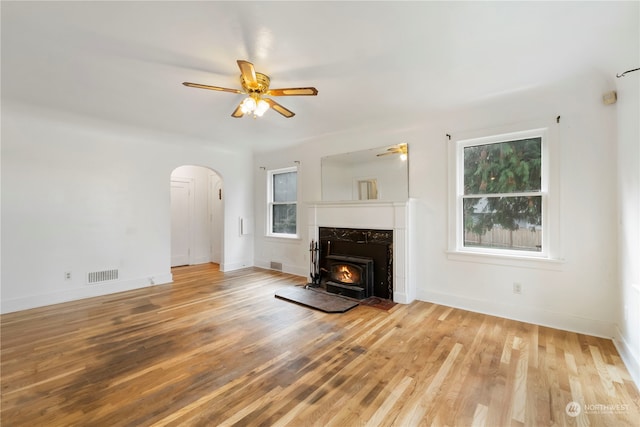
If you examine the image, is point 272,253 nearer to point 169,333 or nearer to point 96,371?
point 169,333

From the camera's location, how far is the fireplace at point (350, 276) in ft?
12.8

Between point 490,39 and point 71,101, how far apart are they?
4.30m

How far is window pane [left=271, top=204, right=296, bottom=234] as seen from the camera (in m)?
5.55

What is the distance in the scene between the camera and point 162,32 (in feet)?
6.43

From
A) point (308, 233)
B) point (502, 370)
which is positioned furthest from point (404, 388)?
point (308, 233)

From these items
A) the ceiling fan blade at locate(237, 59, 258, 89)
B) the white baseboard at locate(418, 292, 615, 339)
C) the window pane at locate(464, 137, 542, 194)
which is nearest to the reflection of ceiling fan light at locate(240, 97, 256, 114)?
the ceiling fan blade at locate(237, 59, 258, 89)

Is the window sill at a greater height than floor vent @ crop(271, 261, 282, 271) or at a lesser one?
Answer: greater

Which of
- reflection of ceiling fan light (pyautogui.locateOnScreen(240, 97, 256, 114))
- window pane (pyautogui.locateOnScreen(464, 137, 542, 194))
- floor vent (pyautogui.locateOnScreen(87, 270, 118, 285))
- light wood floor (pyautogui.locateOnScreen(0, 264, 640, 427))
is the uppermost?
reflection of ceiling fan light (pyautogui.locateOnScreen(240, 97, 256, 114))

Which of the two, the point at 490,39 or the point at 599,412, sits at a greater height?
the point at 490,39

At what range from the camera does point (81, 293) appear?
402 centimetres

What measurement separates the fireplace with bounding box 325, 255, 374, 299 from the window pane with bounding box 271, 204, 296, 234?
148 cm

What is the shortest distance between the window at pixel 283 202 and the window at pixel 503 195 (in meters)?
3.08

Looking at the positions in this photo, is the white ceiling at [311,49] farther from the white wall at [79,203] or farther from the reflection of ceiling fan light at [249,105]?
the white wall at [79,203]

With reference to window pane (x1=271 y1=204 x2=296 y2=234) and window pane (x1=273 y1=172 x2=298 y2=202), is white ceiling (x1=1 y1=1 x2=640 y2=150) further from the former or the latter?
window pane (x1=271 y1=204 x2=296 y2=234)
